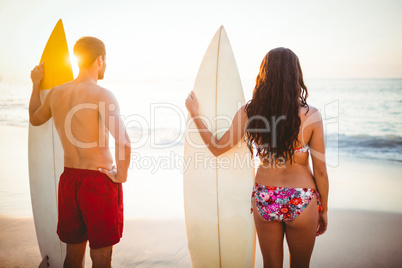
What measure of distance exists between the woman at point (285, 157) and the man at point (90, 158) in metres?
0.78

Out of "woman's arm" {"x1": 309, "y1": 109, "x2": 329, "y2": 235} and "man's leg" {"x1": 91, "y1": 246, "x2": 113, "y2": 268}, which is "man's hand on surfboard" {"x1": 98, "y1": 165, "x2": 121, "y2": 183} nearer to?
"man's leg" {"x1": 91, "y1": 246, "x2": 113, "y2": 268}

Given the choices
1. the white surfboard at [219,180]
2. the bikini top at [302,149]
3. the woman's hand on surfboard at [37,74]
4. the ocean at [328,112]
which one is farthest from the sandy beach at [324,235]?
the ocean at [328,112]

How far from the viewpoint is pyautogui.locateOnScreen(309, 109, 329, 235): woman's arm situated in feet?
4.66

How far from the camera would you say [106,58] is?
72.1 inches

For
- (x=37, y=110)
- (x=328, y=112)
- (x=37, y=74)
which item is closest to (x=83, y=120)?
(x=37, y=110)

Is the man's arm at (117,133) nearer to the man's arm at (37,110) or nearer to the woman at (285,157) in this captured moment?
the man's arm at (37,110)

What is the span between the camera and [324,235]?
10.2 feet

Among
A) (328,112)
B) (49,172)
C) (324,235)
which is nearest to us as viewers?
(49,172)

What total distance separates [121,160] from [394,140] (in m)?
8.99

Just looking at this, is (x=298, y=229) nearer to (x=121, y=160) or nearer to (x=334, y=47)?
(x=121, y=160)

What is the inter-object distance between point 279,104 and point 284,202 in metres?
0.50

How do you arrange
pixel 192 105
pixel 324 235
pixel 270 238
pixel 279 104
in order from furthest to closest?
pixel 324 235 → pixel 192 105 → pixel 270 238 → pixel 279 104

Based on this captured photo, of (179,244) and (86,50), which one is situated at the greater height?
(86,50)

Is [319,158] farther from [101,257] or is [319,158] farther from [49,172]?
[49,172]
